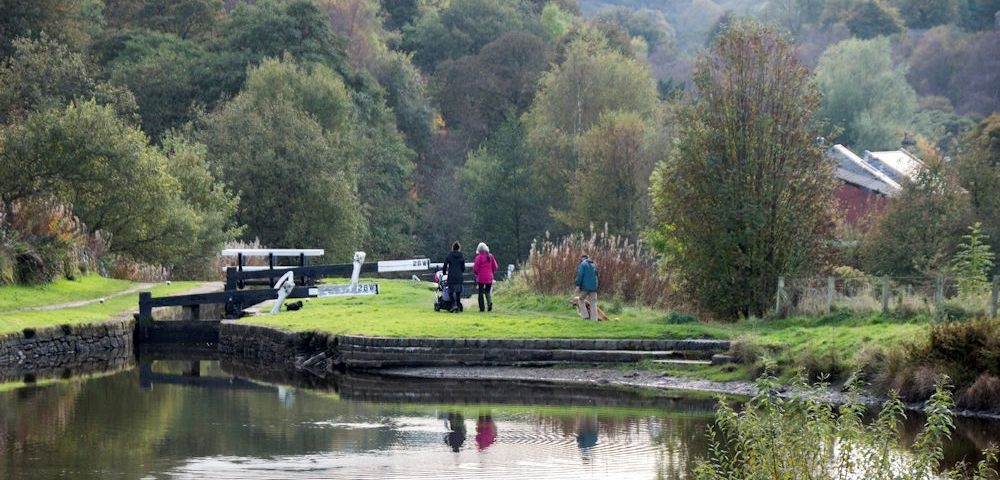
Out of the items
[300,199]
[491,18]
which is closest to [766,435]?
[300,199]

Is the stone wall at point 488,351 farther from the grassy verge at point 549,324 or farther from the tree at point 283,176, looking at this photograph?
the tree at point 283,176

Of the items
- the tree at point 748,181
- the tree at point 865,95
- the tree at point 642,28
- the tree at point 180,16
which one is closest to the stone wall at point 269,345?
the tree at point 748,181

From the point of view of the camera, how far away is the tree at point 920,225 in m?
46.0

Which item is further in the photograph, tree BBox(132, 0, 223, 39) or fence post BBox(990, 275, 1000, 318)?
tree BBox(132, 0, 223, 39)

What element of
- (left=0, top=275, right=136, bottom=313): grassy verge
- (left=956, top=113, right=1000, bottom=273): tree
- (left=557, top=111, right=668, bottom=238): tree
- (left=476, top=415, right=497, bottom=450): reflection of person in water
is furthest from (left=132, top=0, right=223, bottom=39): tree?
(left=476, top=415, right=497, bottom=450): reflection of person in water

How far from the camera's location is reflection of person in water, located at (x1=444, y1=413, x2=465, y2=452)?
20.7 m

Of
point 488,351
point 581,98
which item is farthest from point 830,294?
point 581,98

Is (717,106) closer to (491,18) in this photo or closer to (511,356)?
(511,356)

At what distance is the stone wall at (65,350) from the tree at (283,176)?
2548cm

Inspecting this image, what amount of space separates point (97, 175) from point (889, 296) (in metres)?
26.3

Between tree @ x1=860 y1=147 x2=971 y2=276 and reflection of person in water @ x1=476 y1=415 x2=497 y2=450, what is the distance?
82.1 feet

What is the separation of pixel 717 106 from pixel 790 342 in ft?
26.9

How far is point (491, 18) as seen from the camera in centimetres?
10319

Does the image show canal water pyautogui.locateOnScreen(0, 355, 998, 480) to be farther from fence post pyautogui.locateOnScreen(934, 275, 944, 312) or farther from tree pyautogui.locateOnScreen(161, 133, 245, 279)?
tree pyautogui.locateOnScreen(161, 133, 245, 279)
